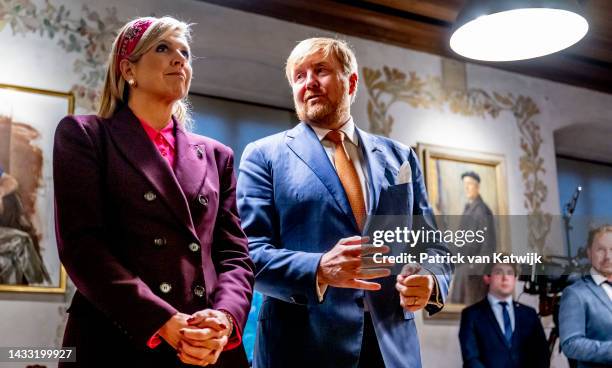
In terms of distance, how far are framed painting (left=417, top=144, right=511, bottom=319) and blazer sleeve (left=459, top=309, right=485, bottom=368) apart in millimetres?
156

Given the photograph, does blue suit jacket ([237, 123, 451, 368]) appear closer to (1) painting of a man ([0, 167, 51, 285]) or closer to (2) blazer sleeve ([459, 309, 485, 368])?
(1) painting of a man ([0, 167, 51, 285])

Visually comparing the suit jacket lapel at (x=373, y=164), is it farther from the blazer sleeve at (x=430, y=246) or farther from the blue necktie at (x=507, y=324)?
the blue necktie at (x=507, y=324)

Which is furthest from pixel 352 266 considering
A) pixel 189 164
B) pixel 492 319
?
pixel 492 319

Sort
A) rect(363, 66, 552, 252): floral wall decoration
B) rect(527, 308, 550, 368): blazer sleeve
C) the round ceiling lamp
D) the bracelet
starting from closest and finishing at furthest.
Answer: the bracelet → the round ceiling lamp → rect(527, 308, 550, 368): blazer sleeve → rect(363, 66, 552, 252): floral wall decoration

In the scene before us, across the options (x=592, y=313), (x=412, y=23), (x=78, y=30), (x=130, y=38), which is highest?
(x=412, y=23)

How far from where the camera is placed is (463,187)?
5.42 m

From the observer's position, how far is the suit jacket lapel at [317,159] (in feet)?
7.07

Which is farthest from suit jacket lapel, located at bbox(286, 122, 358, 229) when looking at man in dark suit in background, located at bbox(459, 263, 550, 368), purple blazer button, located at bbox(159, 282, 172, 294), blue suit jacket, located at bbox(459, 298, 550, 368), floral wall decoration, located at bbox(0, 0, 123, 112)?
blue suit jacket, located at bbox(459, 298, 550, 368)

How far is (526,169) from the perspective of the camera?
5789mm

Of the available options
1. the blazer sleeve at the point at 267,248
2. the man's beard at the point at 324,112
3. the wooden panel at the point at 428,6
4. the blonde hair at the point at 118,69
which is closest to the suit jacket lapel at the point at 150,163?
the blonde hair at the point at 118,69

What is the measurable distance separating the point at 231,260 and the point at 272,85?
342 cm

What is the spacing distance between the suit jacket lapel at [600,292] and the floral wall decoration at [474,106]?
4.41ft

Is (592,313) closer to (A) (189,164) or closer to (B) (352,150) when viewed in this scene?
(B) (352,150)

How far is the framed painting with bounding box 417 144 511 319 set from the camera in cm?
512
